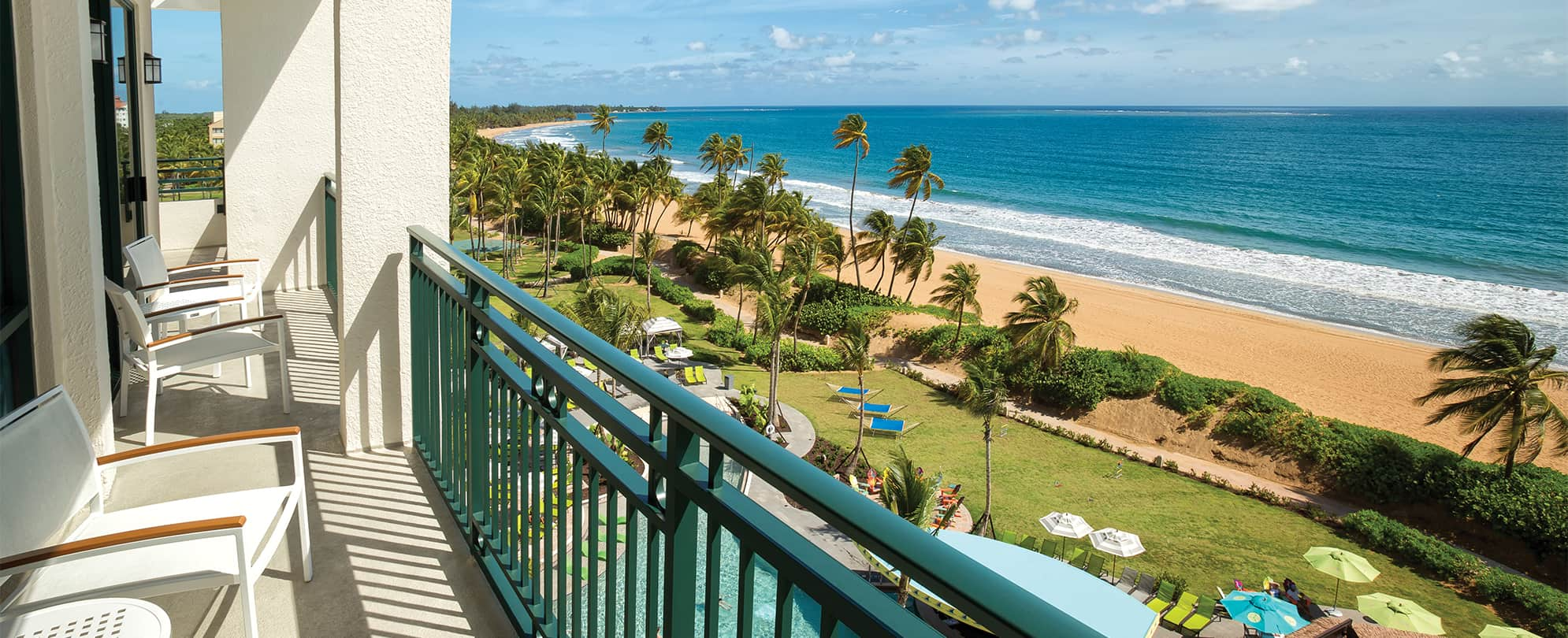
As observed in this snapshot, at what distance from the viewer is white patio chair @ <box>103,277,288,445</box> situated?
3.36 m

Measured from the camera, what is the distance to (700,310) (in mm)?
32469

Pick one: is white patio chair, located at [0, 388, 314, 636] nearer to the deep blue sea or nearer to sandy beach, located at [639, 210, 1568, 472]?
sandy beach, located at [639, 210, 1568, 472]

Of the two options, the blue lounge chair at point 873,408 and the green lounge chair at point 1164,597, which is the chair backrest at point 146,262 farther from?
the blue lounge chair at point 873,408

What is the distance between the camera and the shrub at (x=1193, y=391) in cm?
2297

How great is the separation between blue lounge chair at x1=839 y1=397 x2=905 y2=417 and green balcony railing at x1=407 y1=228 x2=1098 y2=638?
19.5 meters

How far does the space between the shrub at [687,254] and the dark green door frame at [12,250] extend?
37055mm

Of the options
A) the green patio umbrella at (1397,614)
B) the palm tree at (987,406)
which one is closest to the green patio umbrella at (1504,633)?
the green patio umbrella at (1397,614)

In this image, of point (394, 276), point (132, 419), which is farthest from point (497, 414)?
point (132, 419)

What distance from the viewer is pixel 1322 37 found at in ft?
315

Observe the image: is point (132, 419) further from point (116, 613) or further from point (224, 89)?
point (224, 89)

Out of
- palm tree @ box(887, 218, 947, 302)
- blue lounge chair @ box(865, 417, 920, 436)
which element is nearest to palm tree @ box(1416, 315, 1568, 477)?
blue lounge chair @ box(865, 417, 920, 436)

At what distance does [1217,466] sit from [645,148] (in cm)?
7974

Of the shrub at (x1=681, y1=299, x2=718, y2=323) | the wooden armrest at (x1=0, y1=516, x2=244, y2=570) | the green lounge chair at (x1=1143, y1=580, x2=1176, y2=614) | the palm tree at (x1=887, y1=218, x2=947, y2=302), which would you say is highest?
the wooden armrest at (x1=0, y1=516, x2=244, y2=570)

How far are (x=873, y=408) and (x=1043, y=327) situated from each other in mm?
5241
